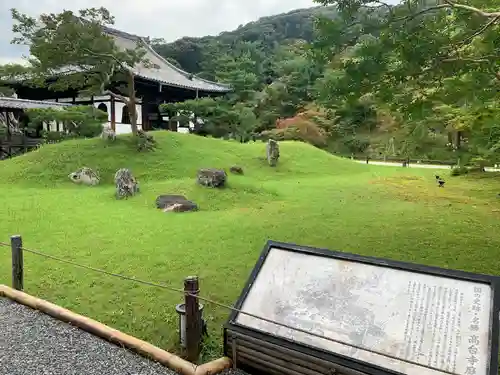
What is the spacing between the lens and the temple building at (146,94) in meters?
21.3

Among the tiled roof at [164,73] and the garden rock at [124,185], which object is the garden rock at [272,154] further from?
the garden rock at [124,185]

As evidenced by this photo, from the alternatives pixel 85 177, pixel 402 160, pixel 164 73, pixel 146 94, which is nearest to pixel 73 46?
pixel 85 177

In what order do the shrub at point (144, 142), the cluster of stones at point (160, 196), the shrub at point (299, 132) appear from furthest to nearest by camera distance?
the shrub at point (299, 132) < the shrub at point (144, 142) < the cluster of stones at point (160, 196)

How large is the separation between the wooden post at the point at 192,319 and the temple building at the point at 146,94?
1751 centimetres

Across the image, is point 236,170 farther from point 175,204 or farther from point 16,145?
point 16,145

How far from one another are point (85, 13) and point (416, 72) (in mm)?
11706

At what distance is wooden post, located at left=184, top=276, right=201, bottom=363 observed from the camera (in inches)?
141

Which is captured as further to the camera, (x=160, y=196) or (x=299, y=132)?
(x=299, y=132)

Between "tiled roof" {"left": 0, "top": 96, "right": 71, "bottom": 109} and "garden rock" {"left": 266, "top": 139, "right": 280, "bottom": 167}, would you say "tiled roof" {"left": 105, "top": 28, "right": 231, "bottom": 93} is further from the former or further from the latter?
"garden rock" {"left": 266, "top": 139, "right": 280, "bottom": 167}

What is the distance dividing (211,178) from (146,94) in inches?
512

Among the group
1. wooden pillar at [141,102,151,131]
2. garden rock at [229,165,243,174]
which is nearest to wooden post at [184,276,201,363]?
garden rock at [229,165,243,174]

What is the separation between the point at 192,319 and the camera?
365 cm

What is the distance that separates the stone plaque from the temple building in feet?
58.2

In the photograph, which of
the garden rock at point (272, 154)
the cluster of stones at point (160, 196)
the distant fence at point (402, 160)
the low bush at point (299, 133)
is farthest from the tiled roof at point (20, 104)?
the distant fence at point (402, 160)
